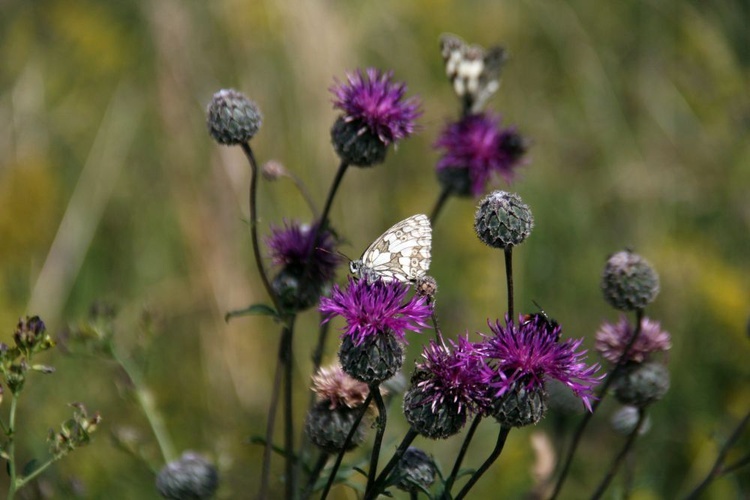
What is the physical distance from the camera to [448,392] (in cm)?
263

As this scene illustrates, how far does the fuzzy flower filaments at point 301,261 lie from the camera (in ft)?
10.8

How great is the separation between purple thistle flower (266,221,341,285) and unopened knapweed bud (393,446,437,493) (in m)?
0.85

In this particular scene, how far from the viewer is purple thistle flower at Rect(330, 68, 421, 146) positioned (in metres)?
3.24

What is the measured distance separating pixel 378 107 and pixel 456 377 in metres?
1.17

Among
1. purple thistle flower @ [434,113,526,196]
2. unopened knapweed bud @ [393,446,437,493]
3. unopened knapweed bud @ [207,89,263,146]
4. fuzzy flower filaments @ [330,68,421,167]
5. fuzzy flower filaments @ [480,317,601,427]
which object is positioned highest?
purple thistle flower @ [434,113,526,196]

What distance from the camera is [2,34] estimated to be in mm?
7473

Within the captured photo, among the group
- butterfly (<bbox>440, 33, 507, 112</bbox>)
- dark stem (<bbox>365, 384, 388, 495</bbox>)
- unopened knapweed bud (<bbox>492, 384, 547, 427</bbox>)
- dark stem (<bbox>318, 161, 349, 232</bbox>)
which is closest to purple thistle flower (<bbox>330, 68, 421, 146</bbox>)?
dark stem (<bbox>318, 161, 349, 232</bbox>)

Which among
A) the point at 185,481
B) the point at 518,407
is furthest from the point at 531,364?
the point at 185,481

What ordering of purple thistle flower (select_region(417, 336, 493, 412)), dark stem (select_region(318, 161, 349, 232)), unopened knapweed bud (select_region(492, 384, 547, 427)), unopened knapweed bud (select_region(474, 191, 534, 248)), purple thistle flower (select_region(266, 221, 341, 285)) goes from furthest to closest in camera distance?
purple thistle flower (select_region(266, 221, 341, 285))
dark stem (select_region(318, 161, 349, 232))
unopened knapweed bud (select_region(474, 191, 534, 248))
purple thistle flower (select_region(417, 336, 493, 412))
unopened knapweed bud (select_region(492, 384, 547, 427))

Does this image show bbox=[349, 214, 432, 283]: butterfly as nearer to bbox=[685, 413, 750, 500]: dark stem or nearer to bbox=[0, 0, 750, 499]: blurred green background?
bbox=[685, 413, 750, 500]: dark stem

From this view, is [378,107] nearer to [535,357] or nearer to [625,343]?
[535,357]

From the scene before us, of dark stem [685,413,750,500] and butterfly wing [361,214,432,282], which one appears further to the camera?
dark stem [685,413,750,500]

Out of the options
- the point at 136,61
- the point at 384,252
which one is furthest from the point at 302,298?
the point at 136,61

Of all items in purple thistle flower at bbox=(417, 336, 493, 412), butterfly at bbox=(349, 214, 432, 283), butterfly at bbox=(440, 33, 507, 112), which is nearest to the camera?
purple thistle flower at bbox=(417, 336, 493, 412)
